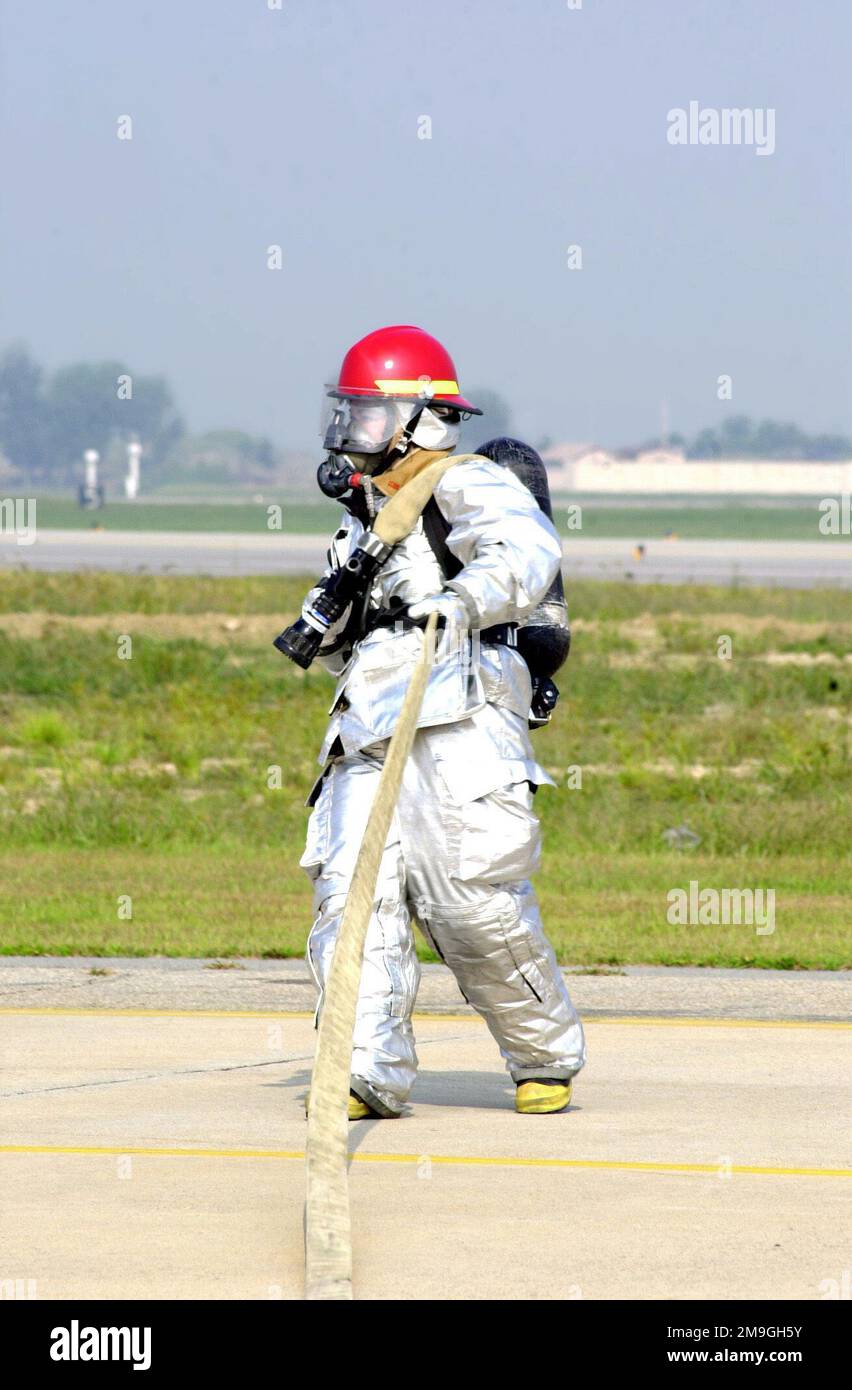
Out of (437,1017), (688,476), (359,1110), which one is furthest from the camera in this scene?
(688,476)

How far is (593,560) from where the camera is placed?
5678 centimetres

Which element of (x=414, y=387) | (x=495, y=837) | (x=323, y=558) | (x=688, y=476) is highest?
(x=414, y=387)

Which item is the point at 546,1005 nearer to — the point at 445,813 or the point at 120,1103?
the point at 445,813

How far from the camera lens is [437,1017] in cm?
A: 879

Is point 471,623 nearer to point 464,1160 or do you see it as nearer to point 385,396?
point 385,396

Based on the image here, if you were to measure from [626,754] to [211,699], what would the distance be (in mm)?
4680

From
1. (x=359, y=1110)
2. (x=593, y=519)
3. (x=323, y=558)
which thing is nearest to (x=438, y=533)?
(x=359, y=1110)

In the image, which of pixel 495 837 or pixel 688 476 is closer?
pixel 495 837

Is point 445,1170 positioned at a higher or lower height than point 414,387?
lower

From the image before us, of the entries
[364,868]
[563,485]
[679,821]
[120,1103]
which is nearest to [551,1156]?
[364,868]

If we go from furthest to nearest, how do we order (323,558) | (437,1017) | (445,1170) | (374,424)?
(323,558)
(437,1017)
(374,424)
(445,1170)

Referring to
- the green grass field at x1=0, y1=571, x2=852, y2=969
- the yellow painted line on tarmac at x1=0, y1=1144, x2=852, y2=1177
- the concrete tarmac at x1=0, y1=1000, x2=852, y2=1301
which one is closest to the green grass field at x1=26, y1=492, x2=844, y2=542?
the green grass field at x1=0, y1=571, x2=852, y2=969

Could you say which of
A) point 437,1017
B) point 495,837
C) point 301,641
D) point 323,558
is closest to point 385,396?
point 301,641

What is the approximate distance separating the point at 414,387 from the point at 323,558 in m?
50.4
